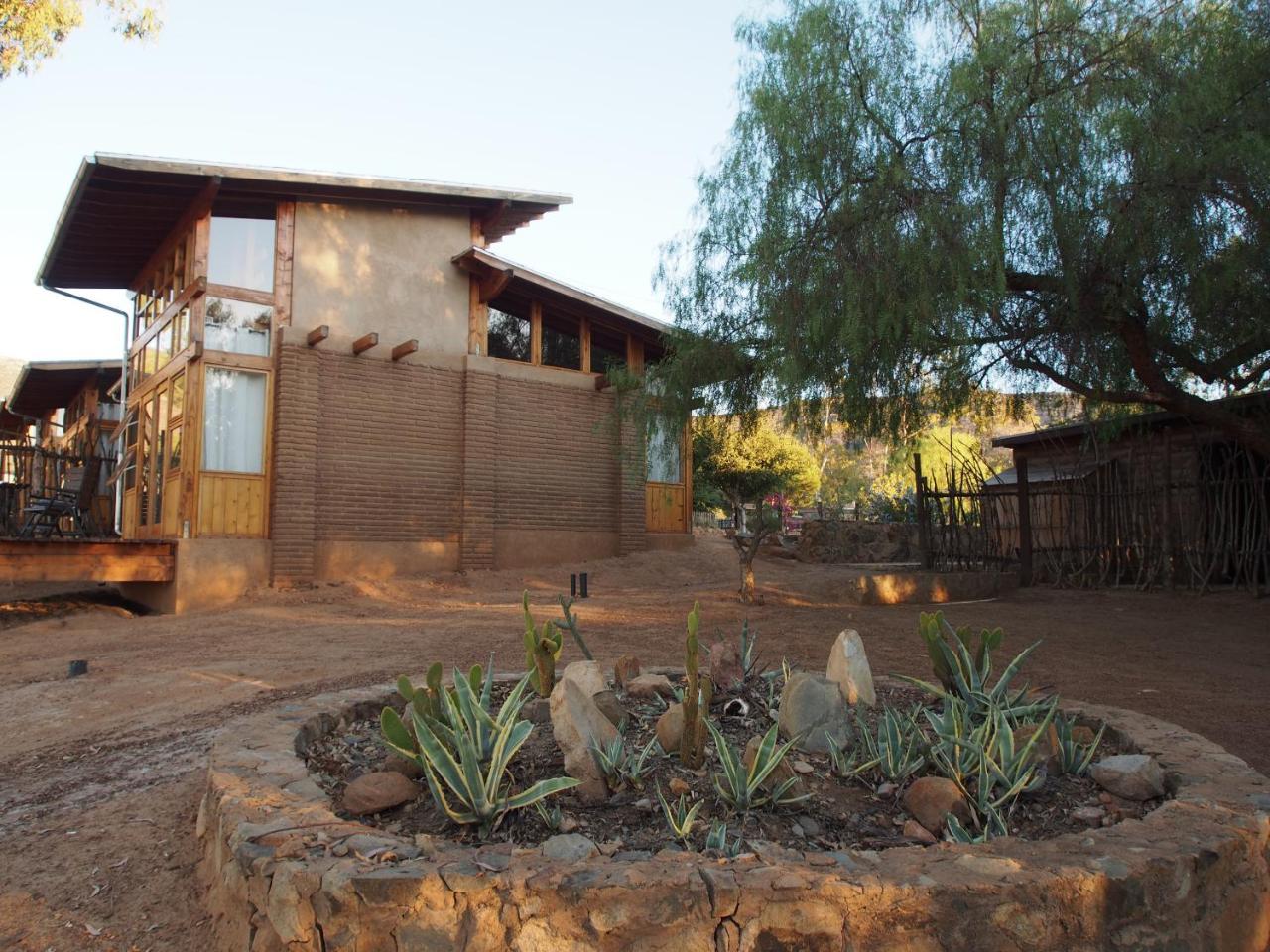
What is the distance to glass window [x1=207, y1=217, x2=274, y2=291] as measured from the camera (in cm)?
1207

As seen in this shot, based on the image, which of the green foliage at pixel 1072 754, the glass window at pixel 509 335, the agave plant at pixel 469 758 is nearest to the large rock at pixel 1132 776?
the green foliage at pixel 1072 754

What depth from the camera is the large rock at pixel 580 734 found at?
2.96 metres

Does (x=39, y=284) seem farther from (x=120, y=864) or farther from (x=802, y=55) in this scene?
(x=120, y=864)

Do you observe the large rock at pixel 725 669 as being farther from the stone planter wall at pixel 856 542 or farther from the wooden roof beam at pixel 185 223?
the stone planter wall at pixel 856 542

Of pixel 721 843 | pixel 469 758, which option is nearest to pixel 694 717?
pixel 721 843

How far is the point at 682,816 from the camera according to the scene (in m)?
2.69

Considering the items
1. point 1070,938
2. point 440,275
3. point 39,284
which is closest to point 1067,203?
point 1070,938

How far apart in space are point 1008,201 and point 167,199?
10.6 metres

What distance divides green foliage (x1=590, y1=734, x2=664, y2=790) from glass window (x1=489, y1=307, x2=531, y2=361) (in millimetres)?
12061

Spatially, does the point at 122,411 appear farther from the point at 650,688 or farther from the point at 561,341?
the point at 650,688

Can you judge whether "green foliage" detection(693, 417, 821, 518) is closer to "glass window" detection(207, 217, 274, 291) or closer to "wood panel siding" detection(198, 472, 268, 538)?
"glass window" detection(207, 217, 274, 291)

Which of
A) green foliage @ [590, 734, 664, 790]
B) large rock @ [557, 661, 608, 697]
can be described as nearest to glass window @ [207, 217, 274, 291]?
large rock @ [557, 661, 608, 697]

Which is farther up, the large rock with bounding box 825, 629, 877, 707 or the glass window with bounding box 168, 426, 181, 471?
the glass window with bounding box 168, 426, 181, 471

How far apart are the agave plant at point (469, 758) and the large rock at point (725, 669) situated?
3.36 feet
